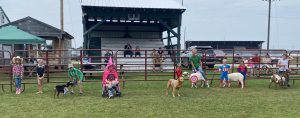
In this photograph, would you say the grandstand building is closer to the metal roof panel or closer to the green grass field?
the metal roof panel

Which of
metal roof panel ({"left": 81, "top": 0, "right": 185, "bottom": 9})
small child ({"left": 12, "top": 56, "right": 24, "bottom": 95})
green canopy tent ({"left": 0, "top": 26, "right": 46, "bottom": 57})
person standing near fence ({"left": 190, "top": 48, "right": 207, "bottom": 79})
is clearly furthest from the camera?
metal roof panel ({"left": 81, "top": 0, "right": 185, "bottom": 9})

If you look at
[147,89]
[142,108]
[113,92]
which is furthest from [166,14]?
[142,108]

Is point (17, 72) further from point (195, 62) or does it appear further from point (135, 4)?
point (135, 4)

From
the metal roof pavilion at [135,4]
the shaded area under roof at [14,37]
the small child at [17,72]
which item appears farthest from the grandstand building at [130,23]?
the small child at [17,72]

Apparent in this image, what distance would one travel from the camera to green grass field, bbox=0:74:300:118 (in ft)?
24.6

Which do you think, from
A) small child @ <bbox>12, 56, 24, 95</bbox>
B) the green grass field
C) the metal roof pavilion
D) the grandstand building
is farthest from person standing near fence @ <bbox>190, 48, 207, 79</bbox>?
the metal roof pavilion

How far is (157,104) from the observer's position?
870cm

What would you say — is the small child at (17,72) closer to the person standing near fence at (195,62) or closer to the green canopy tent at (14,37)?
the green canopy tent at (14,37)

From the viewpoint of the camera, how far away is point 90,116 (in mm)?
7289

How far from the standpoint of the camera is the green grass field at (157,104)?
24.6ft

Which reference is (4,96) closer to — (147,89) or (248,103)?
(147,89)

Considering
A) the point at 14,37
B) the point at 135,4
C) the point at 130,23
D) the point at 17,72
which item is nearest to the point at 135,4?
the point at 135,4

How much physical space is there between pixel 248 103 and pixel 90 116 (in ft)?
14.3

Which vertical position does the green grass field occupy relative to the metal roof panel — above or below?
below
